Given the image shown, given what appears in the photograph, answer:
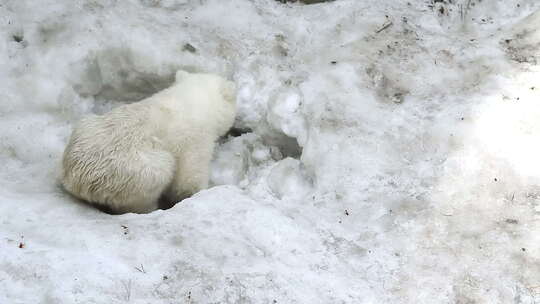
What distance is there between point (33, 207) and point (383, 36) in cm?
312

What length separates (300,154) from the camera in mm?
4508

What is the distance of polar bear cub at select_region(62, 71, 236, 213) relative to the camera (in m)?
3.75

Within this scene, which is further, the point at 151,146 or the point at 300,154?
the point at 300,154

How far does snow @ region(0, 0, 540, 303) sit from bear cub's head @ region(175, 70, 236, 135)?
0.17 meters

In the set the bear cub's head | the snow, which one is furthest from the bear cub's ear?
the snow

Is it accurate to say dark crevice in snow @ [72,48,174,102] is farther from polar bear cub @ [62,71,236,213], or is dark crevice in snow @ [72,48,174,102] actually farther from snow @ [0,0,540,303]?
polar bear cub @ [62,71,236,213]

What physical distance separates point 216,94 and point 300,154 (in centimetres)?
81

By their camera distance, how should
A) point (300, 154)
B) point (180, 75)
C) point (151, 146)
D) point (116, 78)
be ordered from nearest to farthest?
point (151, 146), point (300, 154), point (180, 75), point (116, 78)

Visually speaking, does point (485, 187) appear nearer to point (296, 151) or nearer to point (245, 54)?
point (296, 151)

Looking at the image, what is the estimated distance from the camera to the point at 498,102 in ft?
13.5

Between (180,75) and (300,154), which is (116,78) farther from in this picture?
(300,154)

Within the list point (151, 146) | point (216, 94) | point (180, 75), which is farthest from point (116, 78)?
point (151, 146)

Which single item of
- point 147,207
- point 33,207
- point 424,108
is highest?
point 424,108

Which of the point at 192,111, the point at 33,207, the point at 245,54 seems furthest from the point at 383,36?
the point at 33,207
